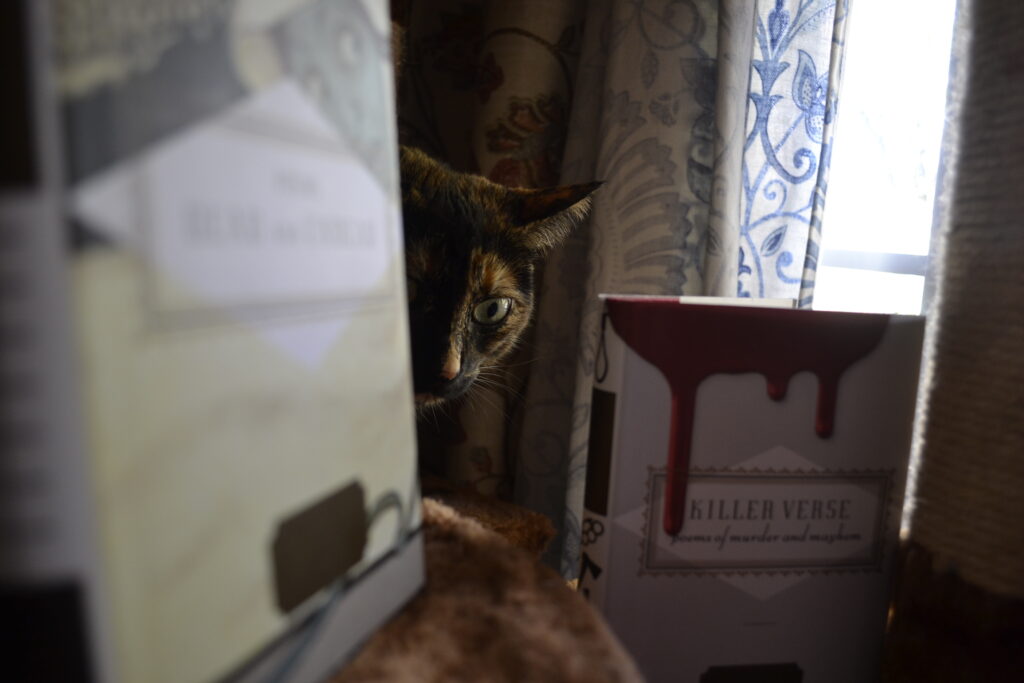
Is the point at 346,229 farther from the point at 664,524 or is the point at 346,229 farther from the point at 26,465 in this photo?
the point at 664,524

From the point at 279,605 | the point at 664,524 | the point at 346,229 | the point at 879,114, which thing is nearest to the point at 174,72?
the point at 346,229

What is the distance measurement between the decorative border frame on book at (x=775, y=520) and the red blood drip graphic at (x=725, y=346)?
2cm

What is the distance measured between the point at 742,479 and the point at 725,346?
0.10 meters

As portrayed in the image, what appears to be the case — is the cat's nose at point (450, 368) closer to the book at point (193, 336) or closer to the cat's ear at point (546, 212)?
the cat's ear at point (546, 212)

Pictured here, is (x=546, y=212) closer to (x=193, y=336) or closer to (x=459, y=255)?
(x=459, y=255)

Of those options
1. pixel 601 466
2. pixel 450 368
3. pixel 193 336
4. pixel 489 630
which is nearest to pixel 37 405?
pixel 193 336

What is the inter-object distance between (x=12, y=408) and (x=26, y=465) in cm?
2

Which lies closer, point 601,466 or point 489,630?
point 489,630

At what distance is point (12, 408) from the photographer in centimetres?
18

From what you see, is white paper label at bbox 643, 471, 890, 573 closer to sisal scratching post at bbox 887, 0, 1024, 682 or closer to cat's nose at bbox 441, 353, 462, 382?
sisal scratching post at bbox 887, 0, 1024, 682

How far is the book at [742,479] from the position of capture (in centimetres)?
44

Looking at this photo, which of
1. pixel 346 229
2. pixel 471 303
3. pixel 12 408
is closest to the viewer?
pixel 12 408

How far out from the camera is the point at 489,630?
0.34 metres

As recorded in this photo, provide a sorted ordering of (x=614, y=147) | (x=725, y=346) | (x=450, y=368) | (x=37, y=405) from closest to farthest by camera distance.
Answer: (x=37, y=405) → (x=725, y=346) → (x=450, y=368) → (x=614, y=147)
